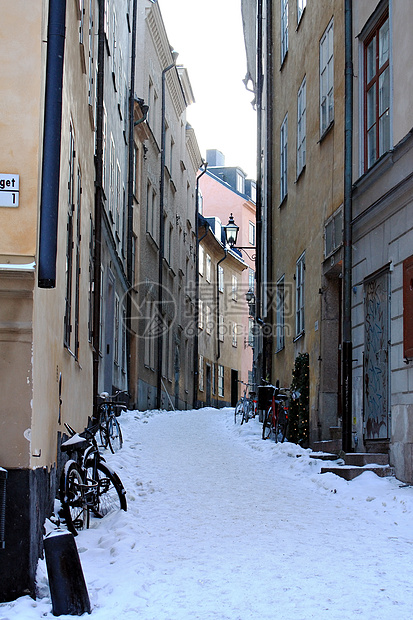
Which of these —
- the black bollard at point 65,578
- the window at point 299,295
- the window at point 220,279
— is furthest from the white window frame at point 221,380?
the black bollard at point 65,578

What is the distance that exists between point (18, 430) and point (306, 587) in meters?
2.04

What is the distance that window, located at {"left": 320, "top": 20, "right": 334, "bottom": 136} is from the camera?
1358cm

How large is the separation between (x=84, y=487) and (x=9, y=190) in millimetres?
2788

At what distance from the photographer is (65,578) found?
502 centimetres

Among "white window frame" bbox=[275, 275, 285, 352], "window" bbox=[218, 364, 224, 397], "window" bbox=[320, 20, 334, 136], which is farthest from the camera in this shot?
"window" bbox=[218, 364, 224, 397]

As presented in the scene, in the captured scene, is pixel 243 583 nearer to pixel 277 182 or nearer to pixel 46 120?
pixel 46 120

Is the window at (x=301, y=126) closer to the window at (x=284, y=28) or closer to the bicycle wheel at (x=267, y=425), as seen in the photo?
the window at (x=284, y=28)

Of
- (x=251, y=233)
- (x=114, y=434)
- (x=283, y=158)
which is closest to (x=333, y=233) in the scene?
(x=114, y=434)

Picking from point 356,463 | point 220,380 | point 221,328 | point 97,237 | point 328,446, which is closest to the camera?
point 356,463

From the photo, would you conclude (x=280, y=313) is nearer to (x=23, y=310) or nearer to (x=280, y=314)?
(x=280, y=314)

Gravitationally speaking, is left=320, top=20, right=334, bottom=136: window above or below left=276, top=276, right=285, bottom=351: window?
above

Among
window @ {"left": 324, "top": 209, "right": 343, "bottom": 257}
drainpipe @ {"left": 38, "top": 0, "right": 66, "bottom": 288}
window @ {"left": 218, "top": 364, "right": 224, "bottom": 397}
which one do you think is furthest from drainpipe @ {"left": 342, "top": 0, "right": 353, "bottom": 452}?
window @ {"left": 218, "top": 364, "right": 224, "bottom": 397}

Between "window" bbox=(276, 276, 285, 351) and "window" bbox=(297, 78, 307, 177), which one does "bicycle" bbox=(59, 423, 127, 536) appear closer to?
"window" bbox=(297, 78, 307, 177)

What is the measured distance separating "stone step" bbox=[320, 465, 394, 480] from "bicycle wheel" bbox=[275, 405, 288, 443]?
13.4ft
